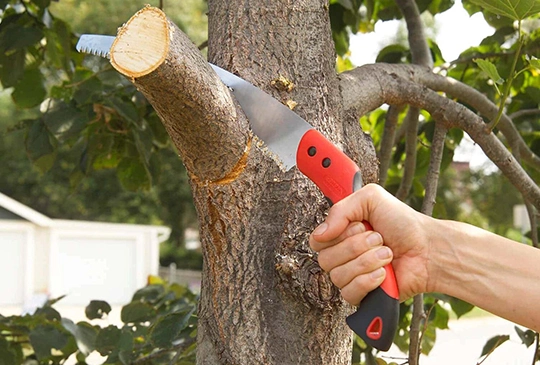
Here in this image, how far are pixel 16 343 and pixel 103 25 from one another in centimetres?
2932

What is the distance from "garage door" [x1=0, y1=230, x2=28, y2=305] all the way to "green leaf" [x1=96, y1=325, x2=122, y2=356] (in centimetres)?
1994

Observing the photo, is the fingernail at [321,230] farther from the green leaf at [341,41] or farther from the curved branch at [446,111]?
the green leaf at [341,41]

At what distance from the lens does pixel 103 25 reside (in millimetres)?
29703

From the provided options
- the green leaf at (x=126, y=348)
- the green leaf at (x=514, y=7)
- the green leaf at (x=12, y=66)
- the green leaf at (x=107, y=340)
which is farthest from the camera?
the green leaf at (x=12, y=66)

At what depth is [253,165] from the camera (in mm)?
1308

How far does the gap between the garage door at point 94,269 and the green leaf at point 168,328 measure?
20.4 meters

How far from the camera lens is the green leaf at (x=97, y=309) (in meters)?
2.42

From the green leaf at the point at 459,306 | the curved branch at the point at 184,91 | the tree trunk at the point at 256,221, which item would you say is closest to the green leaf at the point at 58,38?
the tree trunk at the point at 256,221

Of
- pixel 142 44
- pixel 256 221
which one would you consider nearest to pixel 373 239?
pixel 256 221

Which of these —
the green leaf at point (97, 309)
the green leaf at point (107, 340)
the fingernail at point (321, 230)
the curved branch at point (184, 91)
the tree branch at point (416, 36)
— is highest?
the tree branch at point (416, 36)

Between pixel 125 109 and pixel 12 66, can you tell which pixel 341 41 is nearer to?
pixel 125 109

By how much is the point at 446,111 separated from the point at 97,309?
1.46m

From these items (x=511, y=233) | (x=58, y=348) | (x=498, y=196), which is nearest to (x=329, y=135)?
(x=58, y=348)

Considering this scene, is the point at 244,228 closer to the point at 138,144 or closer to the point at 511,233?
the point at 138,144
